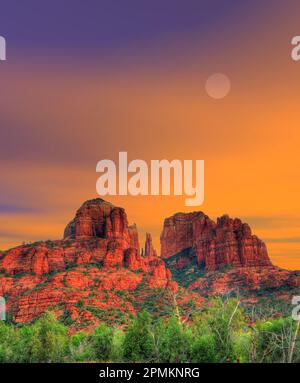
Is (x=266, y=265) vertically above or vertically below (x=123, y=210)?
below

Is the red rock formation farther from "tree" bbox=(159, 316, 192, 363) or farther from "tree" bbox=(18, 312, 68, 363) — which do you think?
"tree" bbox=(159, 316, 192, 363)

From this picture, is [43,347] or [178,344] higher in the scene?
[178,344]

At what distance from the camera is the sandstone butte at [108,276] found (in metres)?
120

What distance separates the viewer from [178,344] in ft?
161

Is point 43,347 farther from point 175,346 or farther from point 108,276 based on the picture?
point 108,276

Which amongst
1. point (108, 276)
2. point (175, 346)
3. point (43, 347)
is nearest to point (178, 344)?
point (175, 346)

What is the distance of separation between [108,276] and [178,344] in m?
98.9

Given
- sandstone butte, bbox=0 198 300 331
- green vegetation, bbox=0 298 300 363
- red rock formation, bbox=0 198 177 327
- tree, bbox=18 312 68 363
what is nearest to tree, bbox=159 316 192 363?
green vegetation, bbox=0 298 300 363

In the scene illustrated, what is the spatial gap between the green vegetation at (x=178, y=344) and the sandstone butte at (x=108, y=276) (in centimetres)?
4978

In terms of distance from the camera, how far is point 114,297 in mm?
129750

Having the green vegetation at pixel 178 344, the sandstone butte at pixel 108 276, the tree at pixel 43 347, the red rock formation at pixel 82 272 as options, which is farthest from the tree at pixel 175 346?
the red rock formation at pixel 82 272
